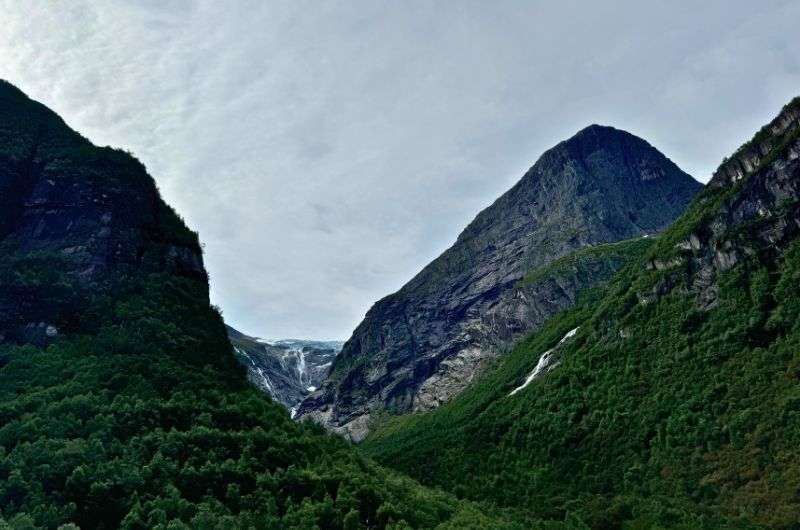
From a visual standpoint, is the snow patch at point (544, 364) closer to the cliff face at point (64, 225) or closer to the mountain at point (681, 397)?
the mountain at point (681, 397)

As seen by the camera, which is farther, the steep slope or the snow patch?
the snow patch

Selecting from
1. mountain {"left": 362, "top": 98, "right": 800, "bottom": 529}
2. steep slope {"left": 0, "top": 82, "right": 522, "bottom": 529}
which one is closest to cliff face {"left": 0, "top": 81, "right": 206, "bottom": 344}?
steep slope {"left": 0, "top": 82, "right": 522, "bottom": 529}

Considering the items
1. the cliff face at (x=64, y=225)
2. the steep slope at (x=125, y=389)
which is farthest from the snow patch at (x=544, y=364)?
the cliff face at (x=64, y=225)

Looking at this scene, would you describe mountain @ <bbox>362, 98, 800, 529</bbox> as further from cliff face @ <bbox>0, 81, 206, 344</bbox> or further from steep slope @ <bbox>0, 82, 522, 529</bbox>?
cliff face @ <bbox>0, 81, 206, 344</bbox>

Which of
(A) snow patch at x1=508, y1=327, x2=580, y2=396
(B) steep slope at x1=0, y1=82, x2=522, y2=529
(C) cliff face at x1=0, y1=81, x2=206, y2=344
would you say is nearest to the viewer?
(B) steep slope at x1=0, y1=82, x2=522, y2=529

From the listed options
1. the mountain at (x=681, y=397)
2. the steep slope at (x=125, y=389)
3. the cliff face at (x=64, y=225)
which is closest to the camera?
the steep slope at (x=125, y=389)

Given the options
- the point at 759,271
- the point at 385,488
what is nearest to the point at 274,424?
the point at 385,488

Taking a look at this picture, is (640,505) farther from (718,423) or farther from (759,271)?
(759,271)
